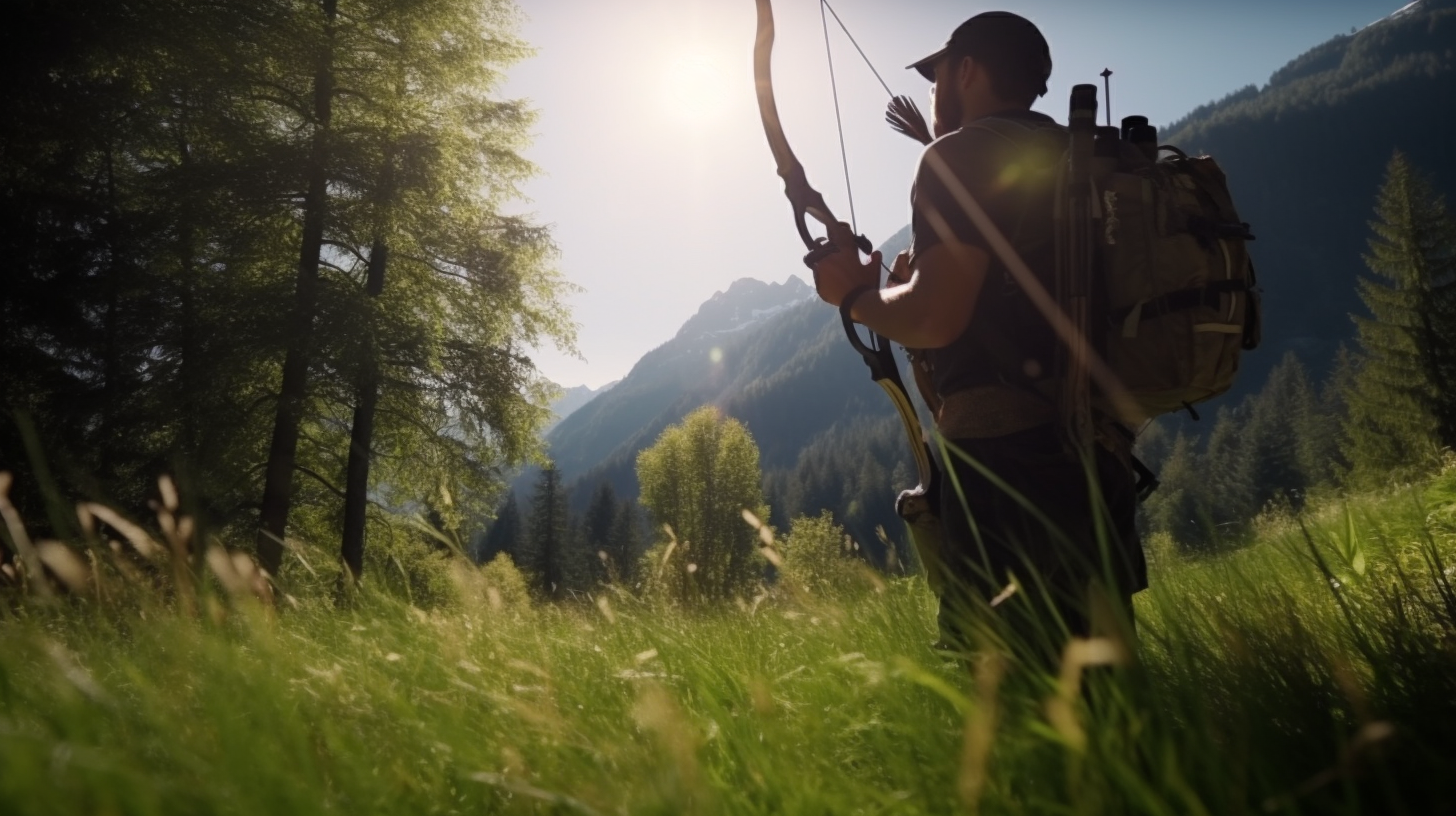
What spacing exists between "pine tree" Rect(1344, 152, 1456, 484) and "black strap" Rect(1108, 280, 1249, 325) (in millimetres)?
29293

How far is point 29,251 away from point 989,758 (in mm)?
13349

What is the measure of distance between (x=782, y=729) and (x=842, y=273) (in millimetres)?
1282

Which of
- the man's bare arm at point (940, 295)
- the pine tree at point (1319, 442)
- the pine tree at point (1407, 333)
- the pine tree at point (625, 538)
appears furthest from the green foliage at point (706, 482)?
the pine tree at point (1319, 442)

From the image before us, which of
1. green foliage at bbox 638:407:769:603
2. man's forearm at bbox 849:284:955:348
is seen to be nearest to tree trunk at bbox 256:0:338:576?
A: man's forearm at bbox 849:284:955:348

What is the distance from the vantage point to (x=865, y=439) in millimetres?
144375

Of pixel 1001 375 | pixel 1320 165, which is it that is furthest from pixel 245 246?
pixel 1320 165

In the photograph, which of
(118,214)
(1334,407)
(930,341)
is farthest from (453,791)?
(1334,407)

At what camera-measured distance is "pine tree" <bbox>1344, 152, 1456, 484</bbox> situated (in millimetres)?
23734

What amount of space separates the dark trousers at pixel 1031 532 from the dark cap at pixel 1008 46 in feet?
3.47

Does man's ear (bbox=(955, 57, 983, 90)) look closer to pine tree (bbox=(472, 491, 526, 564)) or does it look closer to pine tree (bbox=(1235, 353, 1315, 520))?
pine tree (bbox=(1235, 353, 1315, 520))

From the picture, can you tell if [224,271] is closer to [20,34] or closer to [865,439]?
[20,34]

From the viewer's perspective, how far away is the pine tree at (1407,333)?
23.7m

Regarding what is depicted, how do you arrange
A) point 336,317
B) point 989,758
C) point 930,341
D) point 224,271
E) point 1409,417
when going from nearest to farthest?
point 989,758
point 930,341
point 336,317
point 224,271
point 1409,417

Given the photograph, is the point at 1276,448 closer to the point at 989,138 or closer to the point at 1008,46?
the point at 1008,46
